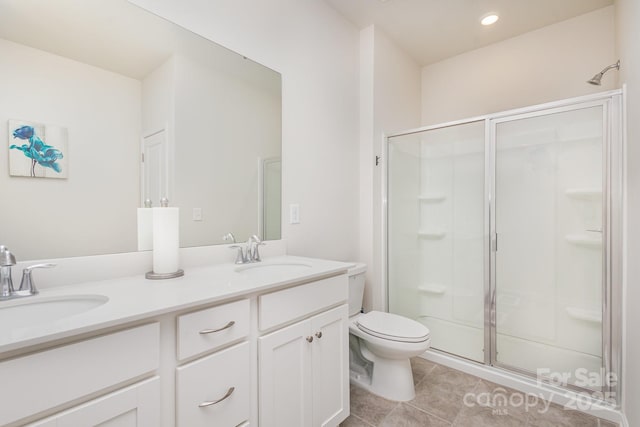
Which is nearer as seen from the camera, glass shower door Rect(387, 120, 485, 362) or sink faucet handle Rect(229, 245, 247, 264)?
sink faucet handle Rect(229, 245, 247, 264)

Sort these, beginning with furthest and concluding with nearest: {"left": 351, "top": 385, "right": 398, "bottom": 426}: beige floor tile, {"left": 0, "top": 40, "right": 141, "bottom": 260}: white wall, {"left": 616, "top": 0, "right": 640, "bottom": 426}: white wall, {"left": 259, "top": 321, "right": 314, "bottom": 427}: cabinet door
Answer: {"left": 351, "top": 385, "right": 398, "bottom": 426}: beige floor tile, {"left": 616, "top": 0, "right": 640, "bottom": 426}: white wall, {"left": 259, "top": 321, "right": 314, "bottom": 427}: cabinet door, {"left": 0, "top": 40, "right": 141, "bottom": 260}: white wall

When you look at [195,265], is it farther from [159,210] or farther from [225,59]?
[225,59]

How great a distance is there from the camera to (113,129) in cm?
118

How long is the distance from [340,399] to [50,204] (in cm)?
145

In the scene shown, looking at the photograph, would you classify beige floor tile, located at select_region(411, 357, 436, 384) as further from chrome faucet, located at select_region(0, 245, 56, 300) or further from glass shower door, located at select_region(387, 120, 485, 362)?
chrome faucet, located at select_region(0, 245, 56, 300)

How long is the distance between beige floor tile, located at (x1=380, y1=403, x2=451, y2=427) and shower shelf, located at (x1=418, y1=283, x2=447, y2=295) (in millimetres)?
1008

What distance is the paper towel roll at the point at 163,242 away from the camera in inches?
45.8

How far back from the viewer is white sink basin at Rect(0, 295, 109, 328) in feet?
2.77

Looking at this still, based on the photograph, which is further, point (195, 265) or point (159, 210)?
point (195, 265)

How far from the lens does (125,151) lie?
1.21m

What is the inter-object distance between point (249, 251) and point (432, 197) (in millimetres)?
1647

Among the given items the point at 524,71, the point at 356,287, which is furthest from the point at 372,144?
the point at 524,71

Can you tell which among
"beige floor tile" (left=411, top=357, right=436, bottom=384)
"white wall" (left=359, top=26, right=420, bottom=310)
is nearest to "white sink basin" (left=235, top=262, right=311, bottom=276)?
"white wall" (left=359, top=26, right=420, bottom=310)

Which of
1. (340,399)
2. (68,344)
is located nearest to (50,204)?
(68,344)
